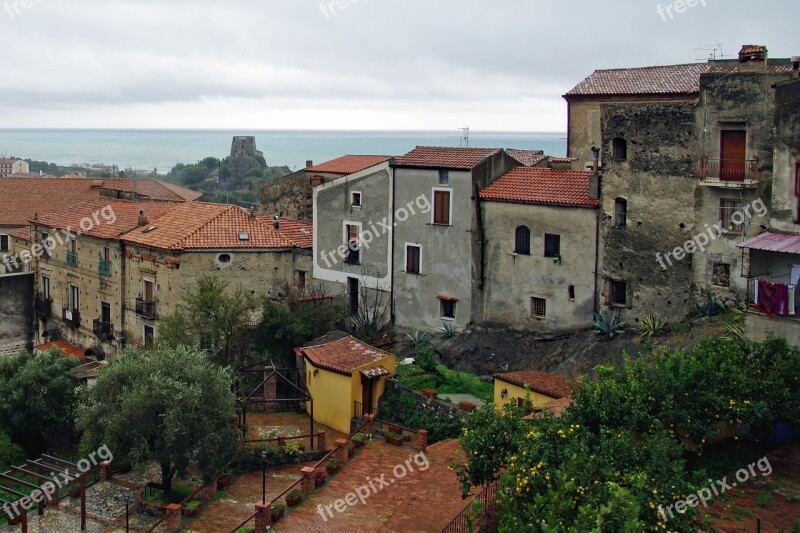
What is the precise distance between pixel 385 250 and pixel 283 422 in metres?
8.65

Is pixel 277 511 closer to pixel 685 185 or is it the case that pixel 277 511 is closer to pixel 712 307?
pixel 712 307

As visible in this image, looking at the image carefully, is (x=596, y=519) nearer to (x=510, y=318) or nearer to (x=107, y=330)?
(x=510, y=318)

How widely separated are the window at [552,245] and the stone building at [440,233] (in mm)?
2506

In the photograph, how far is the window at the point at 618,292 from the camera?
3151cm

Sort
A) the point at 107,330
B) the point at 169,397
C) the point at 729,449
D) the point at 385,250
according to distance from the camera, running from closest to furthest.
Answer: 1. the point at 729,449
2. the point at 169,397
3. the point at 385,250
4. the point at 107,330

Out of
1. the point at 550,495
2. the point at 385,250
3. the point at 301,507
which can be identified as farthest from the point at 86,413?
the point at 550,495

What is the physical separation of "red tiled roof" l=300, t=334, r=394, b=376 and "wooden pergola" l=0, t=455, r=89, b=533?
25.5ft

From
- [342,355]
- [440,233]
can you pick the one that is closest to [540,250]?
[440,233]

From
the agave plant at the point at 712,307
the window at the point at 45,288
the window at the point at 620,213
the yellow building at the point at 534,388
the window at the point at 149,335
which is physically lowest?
the window at the point at 149,335

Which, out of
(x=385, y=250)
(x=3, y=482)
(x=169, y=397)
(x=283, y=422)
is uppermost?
(x=385, y=250)

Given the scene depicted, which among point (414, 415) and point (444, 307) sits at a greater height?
point (444, 307)

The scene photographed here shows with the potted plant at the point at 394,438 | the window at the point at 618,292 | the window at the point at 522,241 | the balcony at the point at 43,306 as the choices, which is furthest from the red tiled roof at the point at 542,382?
the balcony at the point at 43,306

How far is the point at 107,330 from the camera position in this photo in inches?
1618

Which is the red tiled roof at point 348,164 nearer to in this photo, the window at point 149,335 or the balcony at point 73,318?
the window at point 149,335
